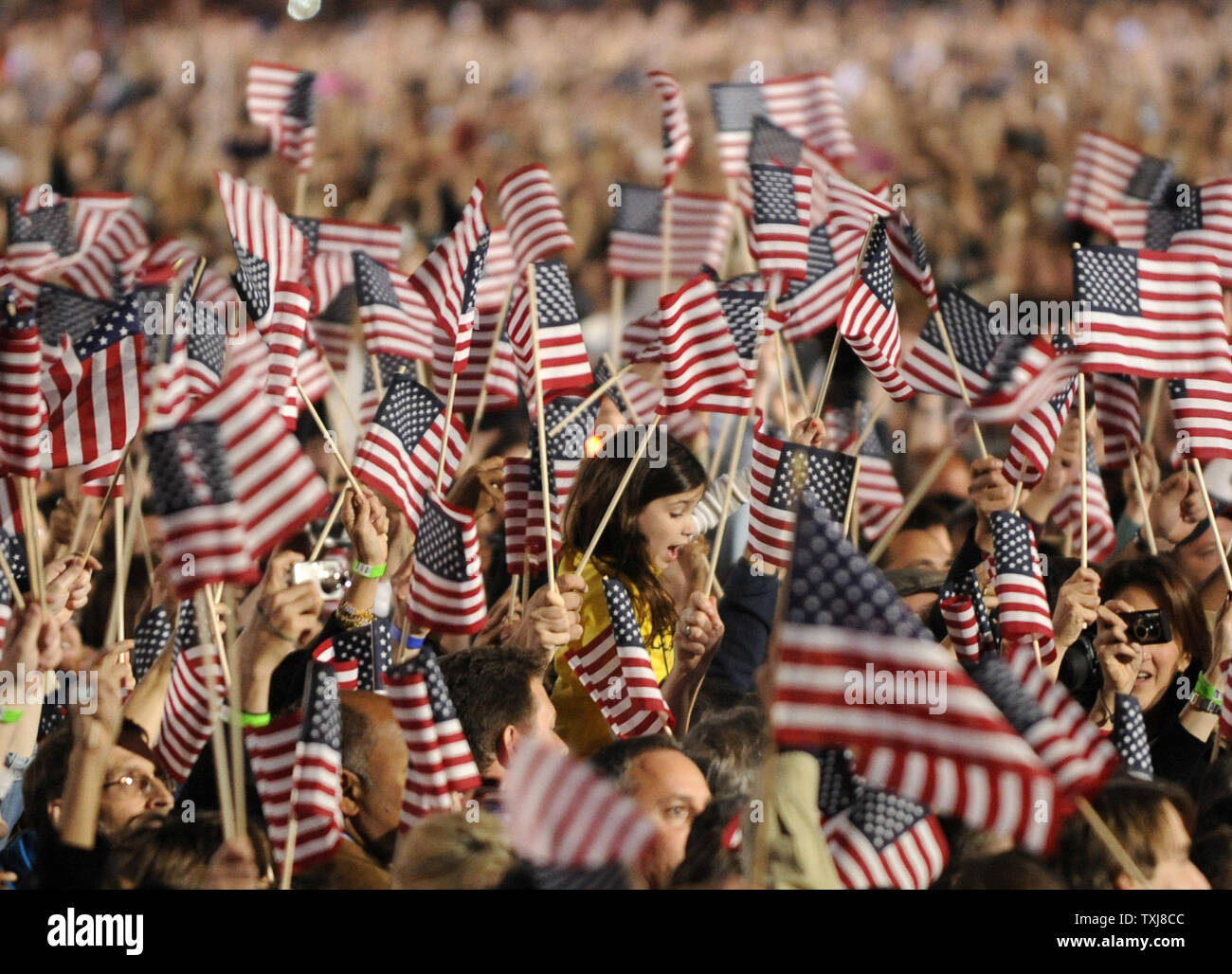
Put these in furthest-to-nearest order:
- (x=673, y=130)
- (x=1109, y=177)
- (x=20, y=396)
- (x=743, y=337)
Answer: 1. (x=1109, y=177)
2. (x=673, y=130)
3. (x=743, y=337)
4. (x=20, y=396)

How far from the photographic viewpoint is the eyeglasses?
420 cm

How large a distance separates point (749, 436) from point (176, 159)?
258 inches

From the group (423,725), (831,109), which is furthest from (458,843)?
(831,109)

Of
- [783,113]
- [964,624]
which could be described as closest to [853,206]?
[964,624]

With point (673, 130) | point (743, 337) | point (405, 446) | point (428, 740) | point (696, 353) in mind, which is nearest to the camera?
point (428, 740)

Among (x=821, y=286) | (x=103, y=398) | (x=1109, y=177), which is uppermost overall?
(x=1109, y=177)

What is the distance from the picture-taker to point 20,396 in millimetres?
4488

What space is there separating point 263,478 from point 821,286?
9.46 feet

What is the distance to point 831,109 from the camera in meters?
8.24

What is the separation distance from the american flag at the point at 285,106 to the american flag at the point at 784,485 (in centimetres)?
325

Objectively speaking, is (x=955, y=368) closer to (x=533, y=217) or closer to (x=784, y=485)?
(x=784, y=485)

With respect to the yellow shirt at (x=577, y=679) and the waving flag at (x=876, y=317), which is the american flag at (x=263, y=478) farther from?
the waving flag at (x=876, y=317)
